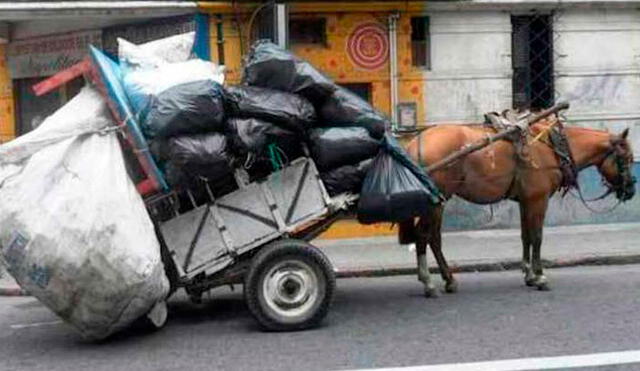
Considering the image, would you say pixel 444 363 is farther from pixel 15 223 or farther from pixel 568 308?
pixel 15 223

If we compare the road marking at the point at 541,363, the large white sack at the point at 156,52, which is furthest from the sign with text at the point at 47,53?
the road marking at the point at 541,363

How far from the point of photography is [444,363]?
643 cm

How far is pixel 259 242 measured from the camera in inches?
292

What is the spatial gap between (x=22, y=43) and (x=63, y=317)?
9.13 m

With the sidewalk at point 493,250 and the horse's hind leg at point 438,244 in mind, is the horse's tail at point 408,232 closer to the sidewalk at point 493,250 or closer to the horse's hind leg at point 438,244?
the horse's hind leg at point 438,244

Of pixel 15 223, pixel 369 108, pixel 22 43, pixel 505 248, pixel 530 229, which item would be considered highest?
pixel 22 43

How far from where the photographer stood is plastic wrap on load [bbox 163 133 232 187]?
6.93 metres

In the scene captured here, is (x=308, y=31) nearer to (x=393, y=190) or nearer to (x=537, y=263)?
(x=537, y=263)

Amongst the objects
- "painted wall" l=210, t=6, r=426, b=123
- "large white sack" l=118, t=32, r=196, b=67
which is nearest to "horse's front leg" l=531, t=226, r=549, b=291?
"large white sack" l=118, t=32, r=196, b=67

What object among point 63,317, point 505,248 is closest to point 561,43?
point 505,248

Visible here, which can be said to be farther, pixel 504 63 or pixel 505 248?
pixel 504 63

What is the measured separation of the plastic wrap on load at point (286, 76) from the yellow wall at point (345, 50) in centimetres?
536

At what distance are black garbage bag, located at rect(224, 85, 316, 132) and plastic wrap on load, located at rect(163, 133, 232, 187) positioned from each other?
0.31 metres

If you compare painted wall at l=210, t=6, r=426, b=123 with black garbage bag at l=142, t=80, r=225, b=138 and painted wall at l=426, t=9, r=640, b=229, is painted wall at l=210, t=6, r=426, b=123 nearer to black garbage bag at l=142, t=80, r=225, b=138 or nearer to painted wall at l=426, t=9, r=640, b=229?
painted wall at l=426, t=9, r=640, b=229
